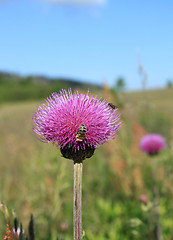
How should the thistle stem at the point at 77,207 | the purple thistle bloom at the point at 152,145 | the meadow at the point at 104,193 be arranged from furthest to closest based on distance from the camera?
the purple thistle bloom at the point at 152,145 < the meadow at the point at 104,193 < the thistle stem at the point at 77,207

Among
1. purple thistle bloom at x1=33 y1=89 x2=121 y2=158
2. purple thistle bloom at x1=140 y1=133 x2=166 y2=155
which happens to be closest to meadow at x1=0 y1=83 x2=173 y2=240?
purple thistle bloom at x1=140 y1=133 x2=166 y2=155

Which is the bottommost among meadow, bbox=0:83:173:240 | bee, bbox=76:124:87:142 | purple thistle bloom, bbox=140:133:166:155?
meadow, bbox=0:83:173:240

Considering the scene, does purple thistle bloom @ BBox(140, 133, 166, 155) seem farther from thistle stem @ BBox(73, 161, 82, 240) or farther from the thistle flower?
thistle stem @ BBox(73, 161, 82, 240)

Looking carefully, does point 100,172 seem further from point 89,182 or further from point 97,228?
point 97,228

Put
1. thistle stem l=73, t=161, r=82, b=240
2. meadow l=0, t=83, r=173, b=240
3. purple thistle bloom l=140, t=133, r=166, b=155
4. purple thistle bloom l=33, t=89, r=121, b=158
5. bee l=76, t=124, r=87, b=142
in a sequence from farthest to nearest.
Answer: purple thistle bloom l=140, t=133, r=166, b=155 → meadow l=0, t=83, r=173, b=240 → purple thistle bloom l=33, t=89, r=121, b=158 → bee l=76, t=124, r=87, b=142 → thistle stem l=73, t=161, r=82, b=240

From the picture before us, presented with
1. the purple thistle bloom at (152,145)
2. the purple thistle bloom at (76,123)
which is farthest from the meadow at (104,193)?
the purple thistle bloom at (76,123)

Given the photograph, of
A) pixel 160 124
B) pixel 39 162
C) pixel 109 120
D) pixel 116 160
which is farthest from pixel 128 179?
pixel 160 124

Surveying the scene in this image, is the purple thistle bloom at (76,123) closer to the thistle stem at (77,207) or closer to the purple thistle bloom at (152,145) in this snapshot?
the thistle stem at (77,207)
